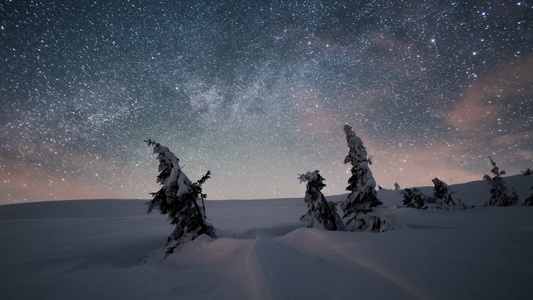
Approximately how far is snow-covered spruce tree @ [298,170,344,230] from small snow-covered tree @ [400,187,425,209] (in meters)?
17.1

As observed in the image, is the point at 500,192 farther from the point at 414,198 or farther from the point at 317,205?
the point at 317,205

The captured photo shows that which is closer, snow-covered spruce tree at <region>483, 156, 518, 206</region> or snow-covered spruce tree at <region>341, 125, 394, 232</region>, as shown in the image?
snow-covered spruce tree at <region>341, 125, 394, 232</region>

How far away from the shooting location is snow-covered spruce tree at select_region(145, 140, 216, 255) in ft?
34.0

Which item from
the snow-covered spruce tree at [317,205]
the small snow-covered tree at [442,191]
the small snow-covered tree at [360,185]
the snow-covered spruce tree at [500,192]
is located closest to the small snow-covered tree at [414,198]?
the small snow-covered tree at [442,191]

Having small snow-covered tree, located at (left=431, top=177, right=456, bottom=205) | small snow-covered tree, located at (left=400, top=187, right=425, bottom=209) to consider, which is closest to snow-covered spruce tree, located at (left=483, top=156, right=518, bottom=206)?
small snow-covered tree, located at (left=431, top=177, right=456, bottom=205)

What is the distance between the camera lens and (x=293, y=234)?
23.4 feet

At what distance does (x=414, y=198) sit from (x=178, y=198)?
1025 inches

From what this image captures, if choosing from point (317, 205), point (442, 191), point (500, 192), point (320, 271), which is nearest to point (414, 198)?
point (442, 191)

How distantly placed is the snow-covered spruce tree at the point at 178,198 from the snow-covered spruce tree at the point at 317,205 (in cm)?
587

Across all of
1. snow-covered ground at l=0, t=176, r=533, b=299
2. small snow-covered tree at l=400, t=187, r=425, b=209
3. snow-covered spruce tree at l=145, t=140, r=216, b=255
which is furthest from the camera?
small snow-covered tree at l=400, t=187, r=425, b=209

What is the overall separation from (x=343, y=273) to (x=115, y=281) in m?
6.71

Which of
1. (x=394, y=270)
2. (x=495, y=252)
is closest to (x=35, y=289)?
(x=394, y=270)

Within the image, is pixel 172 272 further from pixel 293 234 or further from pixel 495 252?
pixel 495 252

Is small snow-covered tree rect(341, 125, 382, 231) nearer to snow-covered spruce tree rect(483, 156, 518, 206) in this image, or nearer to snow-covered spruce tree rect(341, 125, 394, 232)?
snow-covered spruce tree rect(341, 125, 394, 232)
